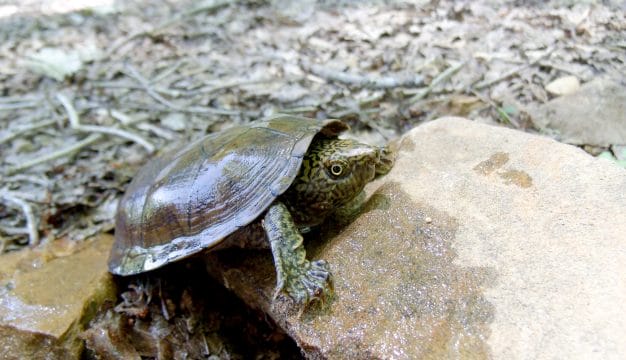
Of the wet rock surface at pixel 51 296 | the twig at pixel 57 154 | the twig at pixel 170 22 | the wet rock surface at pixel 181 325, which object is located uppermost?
the twig at pixel 170 22

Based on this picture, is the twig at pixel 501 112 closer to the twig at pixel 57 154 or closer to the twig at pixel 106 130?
the twig at pixel 106 130

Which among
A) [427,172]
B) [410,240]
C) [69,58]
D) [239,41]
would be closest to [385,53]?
[239,41]

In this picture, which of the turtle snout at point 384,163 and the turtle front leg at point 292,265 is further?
the turtle snout at point 384,163

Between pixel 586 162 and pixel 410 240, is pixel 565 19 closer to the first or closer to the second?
pixel 586 162

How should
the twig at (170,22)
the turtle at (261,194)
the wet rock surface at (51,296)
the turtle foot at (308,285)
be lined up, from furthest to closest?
the twig at (170,22) → the wet rock surface at (51,296) → the turtle at (261,194) → the turtle foot at (308,285)

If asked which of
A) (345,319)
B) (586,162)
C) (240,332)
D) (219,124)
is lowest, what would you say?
(240,332)

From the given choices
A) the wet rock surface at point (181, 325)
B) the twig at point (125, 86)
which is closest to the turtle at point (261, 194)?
the wet rock surface at point (181, 325)
